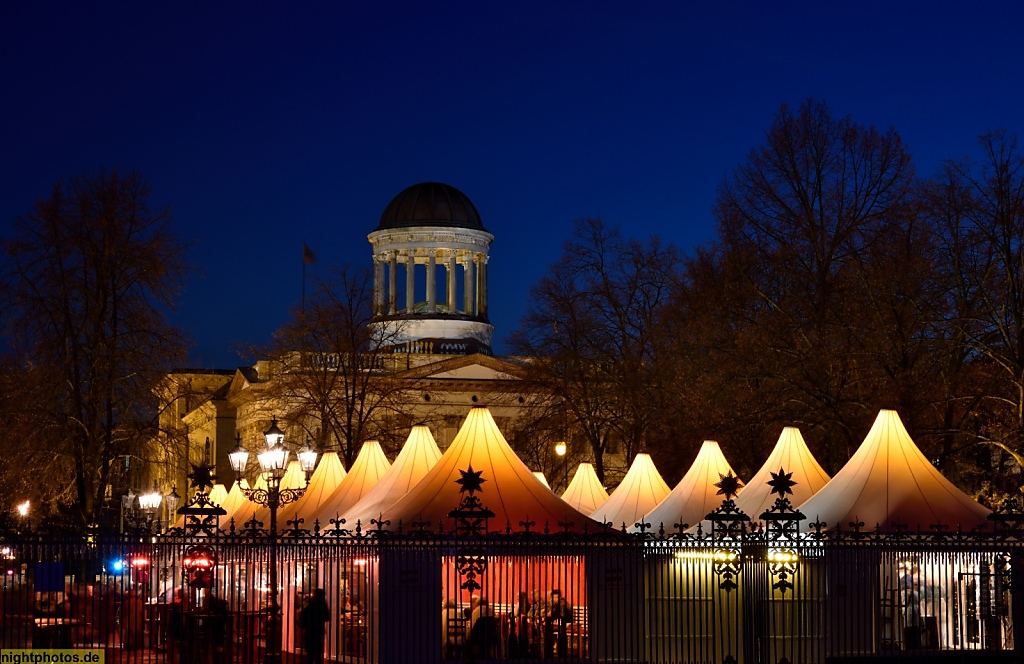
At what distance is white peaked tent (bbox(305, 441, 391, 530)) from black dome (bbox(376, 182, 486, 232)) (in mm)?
59118

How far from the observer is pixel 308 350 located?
5547 cm

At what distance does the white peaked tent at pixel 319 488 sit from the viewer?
39656mm

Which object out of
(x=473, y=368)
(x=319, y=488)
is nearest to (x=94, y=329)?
(x=319, y=488)

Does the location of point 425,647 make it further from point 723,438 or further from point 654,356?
point 654,356

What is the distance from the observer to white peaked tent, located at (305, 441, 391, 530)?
36.9 meters

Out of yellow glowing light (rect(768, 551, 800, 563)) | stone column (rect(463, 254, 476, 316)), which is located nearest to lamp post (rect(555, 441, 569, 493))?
yellow glowing light (rect(768, 551, 800, 563))

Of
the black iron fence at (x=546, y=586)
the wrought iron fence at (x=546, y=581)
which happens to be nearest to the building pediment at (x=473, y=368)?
the black iron fence at (x=546, y=586)

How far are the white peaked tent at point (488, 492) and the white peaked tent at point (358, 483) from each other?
7268 mm

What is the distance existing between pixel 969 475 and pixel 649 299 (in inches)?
645

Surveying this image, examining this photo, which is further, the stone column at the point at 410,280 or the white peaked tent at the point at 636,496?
the stone column at the point at 410,280

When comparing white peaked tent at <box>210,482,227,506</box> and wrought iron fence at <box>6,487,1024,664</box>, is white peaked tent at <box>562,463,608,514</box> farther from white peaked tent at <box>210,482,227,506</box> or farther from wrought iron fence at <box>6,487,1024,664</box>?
wrought iron fence at <box>6,487,1024,664</box>

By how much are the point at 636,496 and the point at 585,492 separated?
199 inches

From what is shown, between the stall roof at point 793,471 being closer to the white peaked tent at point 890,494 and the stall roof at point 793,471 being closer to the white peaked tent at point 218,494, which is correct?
the white peaked tent at point 890,494

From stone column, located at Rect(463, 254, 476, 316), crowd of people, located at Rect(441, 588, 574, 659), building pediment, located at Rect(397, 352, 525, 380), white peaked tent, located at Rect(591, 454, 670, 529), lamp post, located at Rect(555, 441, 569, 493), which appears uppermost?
stone column, located at Rect(463, 254, 476, 316)
